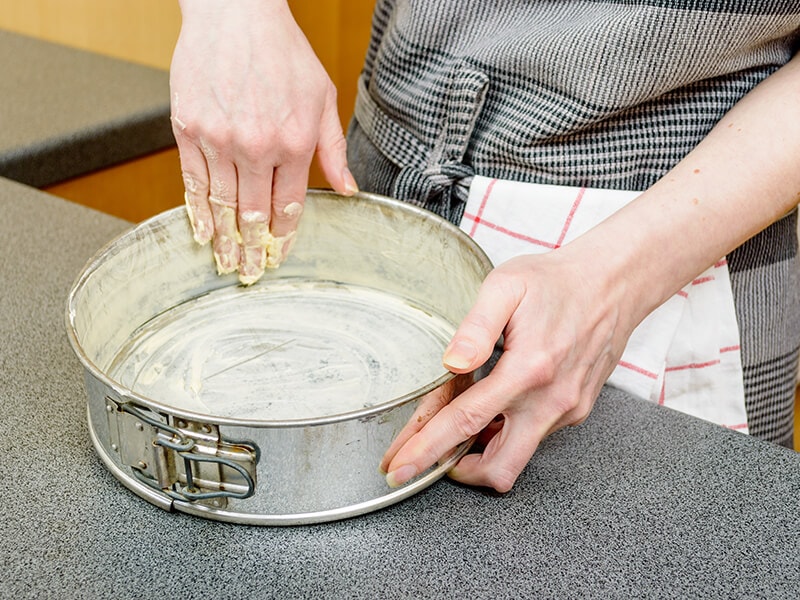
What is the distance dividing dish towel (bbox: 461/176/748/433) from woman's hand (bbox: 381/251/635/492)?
5.5 inches

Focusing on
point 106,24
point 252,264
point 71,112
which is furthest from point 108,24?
point 252,264

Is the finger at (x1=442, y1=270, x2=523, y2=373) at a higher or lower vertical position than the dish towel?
higher

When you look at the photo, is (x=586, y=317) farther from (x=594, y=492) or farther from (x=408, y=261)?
(x=408, y=261)

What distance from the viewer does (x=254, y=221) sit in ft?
2.45

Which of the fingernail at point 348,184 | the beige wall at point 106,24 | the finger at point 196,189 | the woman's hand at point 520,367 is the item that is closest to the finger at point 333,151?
the fingernail at point 348,184

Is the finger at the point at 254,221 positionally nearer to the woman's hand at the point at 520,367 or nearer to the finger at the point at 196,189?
the finger at the point at 196,189

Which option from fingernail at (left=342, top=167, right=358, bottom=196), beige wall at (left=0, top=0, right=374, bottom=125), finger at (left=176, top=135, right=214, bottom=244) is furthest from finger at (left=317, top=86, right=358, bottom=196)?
beige wall at (left=0, top=0, right=374, bottom=125)

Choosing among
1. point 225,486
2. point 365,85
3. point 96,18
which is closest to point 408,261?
point 365,85

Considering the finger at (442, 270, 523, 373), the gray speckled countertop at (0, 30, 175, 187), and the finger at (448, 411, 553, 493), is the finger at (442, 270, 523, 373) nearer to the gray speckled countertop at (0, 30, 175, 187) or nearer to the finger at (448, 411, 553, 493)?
the finger at (448, 411, 553, 493)

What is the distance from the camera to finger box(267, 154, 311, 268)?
2.36 ft

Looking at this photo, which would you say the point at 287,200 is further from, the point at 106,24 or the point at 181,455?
the point at 106,24

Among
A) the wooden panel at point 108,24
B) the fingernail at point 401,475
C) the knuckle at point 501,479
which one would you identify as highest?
the fingernail at point 401,475

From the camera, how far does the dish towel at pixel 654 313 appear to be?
2.47 feet

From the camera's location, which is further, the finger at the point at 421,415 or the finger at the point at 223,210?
the finger at the point at 223,210
